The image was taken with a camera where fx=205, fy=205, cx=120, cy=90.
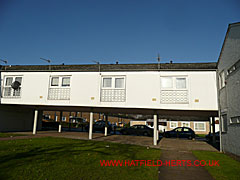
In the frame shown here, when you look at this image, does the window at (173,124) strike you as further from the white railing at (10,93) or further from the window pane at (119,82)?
the white railing at (10,93)

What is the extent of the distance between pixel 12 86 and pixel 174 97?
1328cm

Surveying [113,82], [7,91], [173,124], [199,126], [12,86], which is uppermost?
[113,82]

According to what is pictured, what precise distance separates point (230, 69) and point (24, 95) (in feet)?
50.9

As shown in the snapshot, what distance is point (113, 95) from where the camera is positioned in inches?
613

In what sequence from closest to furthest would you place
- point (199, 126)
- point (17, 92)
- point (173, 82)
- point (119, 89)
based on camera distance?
point (173, 82) → point (119, 89) → point (17, 92) → point (199, 126)

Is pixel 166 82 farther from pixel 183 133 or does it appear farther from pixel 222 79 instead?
pixel 183 133

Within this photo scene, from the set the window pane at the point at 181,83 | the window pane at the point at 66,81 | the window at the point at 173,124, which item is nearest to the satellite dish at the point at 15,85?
the window pane at the point at 66,81

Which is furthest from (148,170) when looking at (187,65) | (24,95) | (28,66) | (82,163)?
(28,66)

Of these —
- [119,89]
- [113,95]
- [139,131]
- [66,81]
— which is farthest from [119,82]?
[139,131]

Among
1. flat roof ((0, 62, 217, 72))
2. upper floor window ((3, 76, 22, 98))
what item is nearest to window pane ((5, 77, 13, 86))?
upper floor window ((3, 76, 22, 98))

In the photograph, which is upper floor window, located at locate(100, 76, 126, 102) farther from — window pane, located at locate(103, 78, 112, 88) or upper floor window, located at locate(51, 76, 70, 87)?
upper floor window, located at locate(51, 76, 70, 87)

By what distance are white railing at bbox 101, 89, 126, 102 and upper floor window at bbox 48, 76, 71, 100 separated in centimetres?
301

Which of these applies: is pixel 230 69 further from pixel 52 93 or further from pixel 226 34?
pixel 52 93

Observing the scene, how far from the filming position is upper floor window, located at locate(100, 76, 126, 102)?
15430mm
